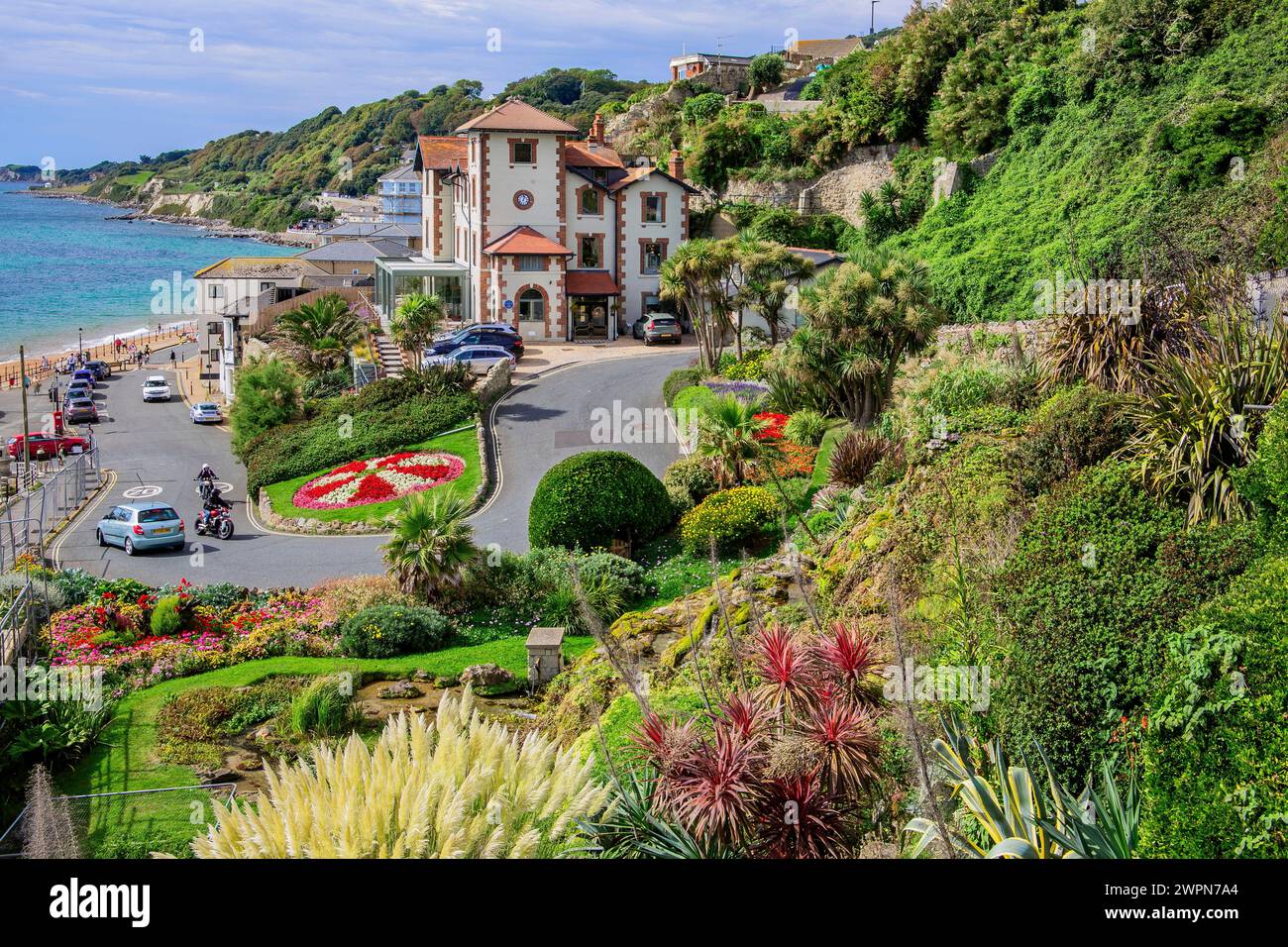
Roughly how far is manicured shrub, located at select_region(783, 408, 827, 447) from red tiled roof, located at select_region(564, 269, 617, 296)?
955 inches

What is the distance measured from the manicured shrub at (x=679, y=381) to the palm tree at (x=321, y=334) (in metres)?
16.1

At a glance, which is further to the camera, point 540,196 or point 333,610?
point 540,196

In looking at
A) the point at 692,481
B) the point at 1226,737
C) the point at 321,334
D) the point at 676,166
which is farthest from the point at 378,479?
the point at 676,166

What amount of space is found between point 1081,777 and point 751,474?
17341 mm

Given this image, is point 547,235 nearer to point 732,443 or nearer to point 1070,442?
point 732,443

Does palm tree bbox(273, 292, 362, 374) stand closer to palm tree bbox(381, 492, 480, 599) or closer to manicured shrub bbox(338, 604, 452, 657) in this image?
palm tree bbox(381, 492, 480, 599)

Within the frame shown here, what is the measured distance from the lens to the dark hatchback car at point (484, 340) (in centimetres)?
4659

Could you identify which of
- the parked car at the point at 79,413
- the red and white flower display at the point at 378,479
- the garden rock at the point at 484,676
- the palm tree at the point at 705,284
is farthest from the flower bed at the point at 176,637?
the parked car at the point at 79,413

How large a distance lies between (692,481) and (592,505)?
3678 millimetres

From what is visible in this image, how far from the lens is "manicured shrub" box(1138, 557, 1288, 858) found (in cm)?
755

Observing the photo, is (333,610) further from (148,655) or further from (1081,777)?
(1081,777)

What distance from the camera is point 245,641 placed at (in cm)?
2002

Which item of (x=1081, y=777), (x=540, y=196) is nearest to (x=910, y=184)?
(x=540, y=196)

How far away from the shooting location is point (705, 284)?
131 ft
